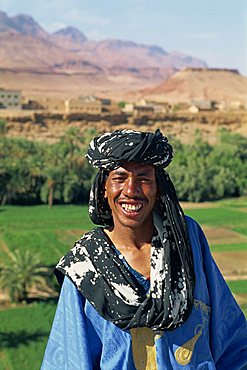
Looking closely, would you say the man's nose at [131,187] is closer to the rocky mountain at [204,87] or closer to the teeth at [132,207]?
the teeth at [132,207]

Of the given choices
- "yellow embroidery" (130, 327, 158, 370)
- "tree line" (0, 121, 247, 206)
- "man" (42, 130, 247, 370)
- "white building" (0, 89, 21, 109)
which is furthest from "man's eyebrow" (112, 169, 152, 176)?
"white building" (0, 89, 21, 109)

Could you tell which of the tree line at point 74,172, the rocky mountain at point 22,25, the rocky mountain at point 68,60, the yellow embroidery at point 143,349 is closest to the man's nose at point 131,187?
the yellow embroidery at point 143,349

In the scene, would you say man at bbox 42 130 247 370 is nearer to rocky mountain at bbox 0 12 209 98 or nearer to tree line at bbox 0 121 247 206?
tree line at bbox 0 121 247 206

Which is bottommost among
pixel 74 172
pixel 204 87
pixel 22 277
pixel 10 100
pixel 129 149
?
pixel 22 277

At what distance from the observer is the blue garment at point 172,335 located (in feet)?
4.52

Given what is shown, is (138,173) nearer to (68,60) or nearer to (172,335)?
(172,335)

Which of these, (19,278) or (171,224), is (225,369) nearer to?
(171,224)

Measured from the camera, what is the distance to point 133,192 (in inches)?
57.5

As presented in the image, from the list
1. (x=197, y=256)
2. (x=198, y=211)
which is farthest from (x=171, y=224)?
(x=198, y=211)

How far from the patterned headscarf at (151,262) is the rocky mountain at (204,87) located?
6147 cm

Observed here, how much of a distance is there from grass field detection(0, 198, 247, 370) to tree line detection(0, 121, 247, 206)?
0.74m

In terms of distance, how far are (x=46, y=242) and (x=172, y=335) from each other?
603 inches

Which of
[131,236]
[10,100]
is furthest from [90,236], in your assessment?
[10,100]

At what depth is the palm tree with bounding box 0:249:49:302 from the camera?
475 inches
